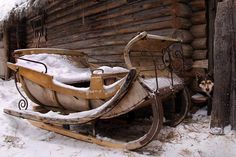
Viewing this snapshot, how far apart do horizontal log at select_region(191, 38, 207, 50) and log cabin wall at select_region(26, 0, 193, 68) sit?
83mm

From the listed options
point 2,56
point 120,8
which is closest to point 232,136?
point 120,8

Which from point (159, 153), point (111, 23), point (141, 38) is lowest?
point (159, 153)

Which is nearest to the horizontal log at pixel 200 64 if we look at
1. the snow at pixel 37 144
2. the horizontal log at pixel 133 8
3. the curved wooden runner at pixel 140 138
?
the horizontal log at pixel 133 8

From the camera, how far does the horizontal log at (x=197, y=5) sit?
5.53 m

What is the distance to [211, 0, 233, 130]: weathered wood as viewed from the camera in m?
4.08

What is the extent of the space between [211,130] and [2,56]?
10.8 m

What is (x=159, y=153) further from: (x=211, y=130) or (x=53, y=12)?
(x=53, y=12)

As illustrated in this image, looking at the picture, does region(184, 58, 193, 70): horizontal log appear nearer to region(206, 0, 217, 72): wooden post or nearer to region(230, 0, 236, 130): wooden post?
region(206, 0, 217, 72): wooden post

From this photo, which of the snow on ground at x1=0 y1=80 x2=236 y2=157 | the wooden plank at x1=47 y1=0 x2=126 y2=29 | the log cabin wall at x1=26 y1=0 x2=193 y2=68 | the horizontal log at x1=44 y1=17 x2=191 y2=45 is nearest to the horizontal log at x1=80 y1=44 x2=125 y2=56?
the log cabin wall at x1=26 y1=0 x2=193 y2=68

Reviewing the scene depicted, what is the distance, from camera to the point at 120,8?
667cm

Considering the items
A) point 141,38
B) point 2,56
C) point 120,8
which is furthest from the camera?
point 2,56

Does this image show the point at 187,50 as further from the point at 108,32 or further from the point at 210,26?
the point at 108,32

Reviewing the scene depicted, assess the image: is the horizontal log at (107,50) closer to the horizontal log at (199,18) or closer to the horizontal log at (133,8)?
the horizontal log at (133,8)

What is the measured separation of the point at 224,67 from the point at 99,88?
176 centimetres
